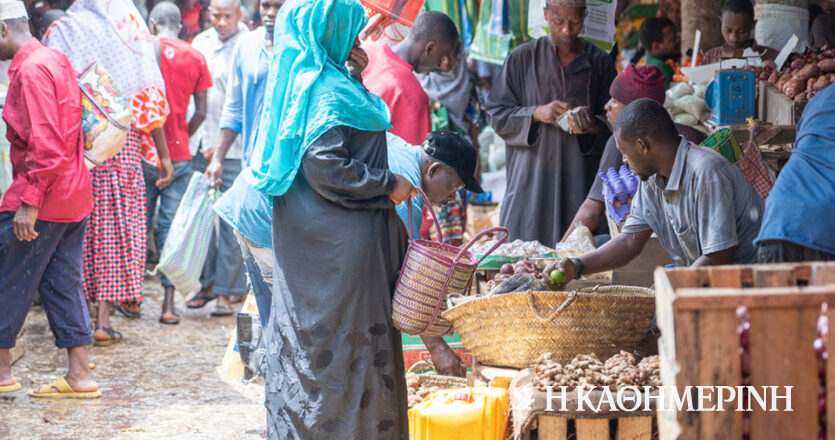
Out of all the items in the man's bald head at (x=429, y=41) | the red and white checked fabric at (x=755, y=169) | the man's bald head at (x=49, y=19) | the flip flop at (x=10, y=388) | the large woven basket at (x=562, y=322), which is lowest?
the flip flop at (x=10, y=388)

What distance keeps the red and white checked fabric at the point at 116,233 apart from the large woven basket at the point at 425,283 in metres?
4.17

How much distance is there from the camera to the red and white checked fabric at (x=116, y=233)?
294 inches

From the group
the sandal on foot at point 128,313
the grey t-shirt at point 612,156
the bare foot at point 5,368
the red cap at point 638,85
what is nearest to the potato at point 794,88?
the grey t-shirt at point 612,156

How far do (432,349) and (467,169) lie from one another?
91 cm

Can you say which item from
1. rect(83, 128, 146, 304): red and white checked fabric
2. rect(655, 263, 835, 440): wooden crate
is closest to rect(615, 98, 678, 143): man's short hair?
rect(655, 263, 835, 440): wooden crate

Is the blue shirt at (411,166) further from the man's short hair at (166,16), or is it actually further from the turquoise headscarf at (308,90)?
the man's short hair at (166,16)

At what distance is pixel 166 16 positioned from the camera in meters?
8.38

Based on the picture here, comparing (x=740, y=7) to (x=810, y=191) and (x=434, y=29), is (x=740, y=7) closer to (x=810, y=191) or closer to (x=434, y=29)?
(x=434, y=29)

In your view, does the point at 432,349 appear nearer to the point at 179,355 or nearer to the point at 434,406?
the point at 434,406

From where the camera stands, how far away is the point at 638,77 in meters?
5.48

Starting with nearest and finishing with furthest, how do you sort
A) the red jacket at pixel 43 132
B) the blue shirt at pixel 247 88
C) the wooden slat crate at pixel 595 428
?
1. the wooden slat crate at pixel 595 428
2. the red jacket at pixel 43 132
3. the blue shirt at pixel 247 88

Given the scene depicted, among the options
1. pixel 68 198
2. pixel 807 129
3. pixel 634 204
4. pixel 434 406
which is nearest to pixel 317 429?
pixel 434 406

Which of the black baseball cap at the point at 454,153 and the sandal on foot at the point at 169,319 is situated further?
the sandal on foot at the point at 169,319

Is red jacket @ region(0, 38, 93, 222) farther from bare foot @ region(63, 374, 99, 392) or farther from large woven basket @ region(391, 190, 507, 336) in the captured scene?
large woven basket @ region(391, 190, 507, 336)
